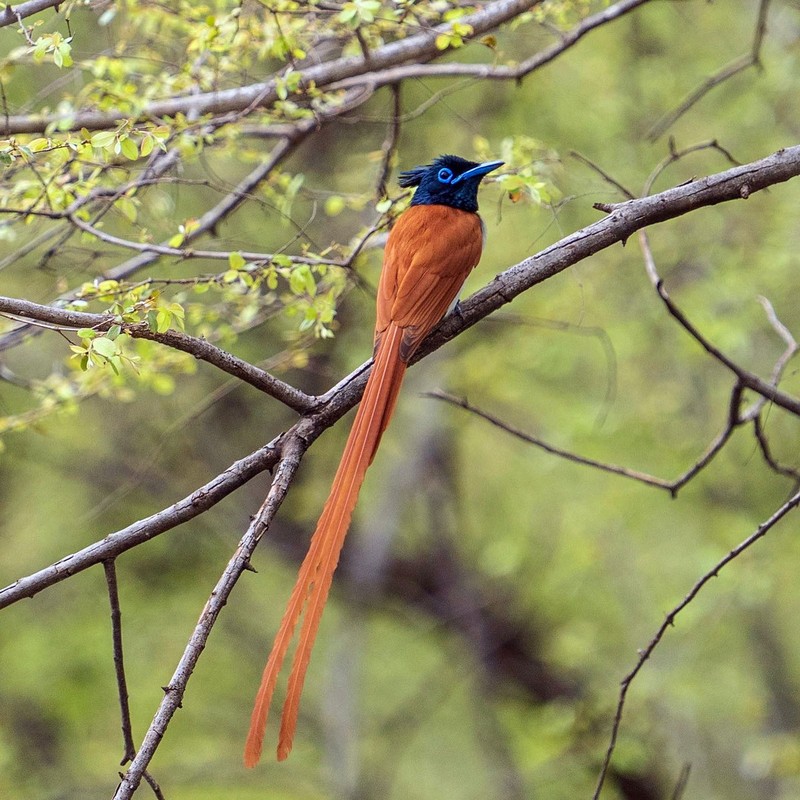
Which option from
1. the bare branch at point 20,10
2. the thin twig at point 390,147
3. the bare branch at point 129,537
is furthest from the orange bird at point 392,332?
the bare branch at point 20,10

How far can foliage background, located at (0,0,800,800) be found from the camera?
7.31 metres

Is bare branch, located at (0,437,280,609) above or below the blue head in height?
below

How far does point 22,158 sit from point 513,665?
6.87 metres

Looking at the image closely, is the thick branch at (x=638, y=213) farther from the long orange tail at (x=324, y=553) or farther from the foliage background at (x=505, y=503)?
the foliage background at (x=505, y=503)

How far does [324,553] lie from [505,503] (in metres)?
8.44

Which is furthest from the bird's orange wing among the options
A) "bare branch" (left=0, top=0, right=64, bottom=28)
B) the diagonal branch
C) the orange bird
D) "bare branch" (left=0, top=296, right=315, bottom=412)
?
"bare branch" (left=0, top=0, right=64, bottom=28)

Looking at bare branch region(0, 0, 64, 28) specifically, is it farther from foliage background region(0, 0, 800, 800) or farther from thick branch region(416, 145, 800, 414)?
foliage background region(0, 0, 800, 800)

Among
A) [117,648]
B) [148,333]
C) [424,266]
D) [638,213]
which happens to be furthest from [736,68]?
[117,648]

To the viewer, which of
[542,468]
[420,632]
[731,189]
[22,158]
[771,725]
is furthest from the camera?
[420,632]

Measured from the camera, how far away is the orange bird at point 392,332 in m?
1.94

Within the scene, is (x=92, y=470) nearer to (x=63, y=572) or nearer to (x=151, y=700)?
(x=151, y=700)

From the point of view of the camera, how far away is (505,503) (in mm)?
10422

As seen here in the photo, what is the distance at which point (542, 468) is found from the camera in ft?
26.6

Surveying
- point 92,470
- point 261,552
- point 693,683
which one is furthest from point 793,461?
point 92,470
